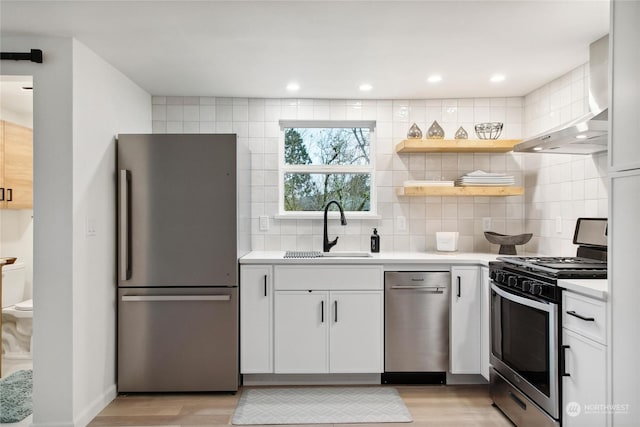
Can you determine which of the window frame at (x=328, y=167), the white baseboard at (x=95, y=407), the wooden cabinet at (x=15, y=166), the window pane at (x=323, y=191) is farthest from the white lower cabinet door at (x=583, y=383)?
the wooden cabinet at (x=15, y=166)

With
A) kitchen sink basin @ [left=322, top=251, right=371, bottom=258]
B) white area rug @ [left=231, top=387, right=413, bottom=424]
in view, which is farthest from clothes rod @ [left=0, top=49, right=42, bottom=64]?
white area rug @ [left=231, top=387, right=413, bottom=424]

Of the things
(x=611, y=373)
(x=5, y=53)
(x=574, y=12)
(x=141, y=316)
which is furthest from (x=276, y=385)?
(x=574, y=12)

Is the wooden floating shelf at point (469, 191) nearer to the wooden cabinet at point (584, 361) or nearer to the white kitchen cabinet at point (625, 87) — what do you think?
the wooden cabinet at point (584, 361)

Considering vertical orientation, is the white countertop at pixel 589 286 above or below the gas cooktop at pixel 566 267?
below

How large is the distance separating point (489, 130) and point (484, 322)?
1.55 metres

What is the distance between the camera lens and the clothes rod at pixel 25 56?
2445mm

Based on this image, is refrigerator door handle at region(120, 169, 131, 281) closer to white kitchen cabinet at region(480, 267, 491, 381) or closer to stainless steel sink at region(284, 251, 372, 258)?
stainless steel sink at region(284, 251, 372, 258)

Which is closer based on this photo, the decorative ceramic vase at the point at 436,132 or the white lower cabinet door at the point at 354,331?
the white lower cabinet door at the point at 354,331

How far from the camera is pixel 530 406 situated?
91.9 inches

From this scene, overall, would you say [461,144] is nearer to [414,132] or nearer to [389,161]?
[414,132]

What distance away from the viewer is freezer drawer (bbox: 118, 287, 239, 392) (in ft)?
9.94

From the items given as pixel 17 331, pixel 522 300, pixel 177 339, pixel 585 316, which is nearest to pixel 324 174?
pixel 177 339

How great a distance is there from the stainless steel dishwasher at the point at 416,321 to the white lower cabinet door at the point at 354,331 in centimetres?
10

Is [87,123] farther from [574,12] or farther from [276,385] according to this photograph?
[574,12]
